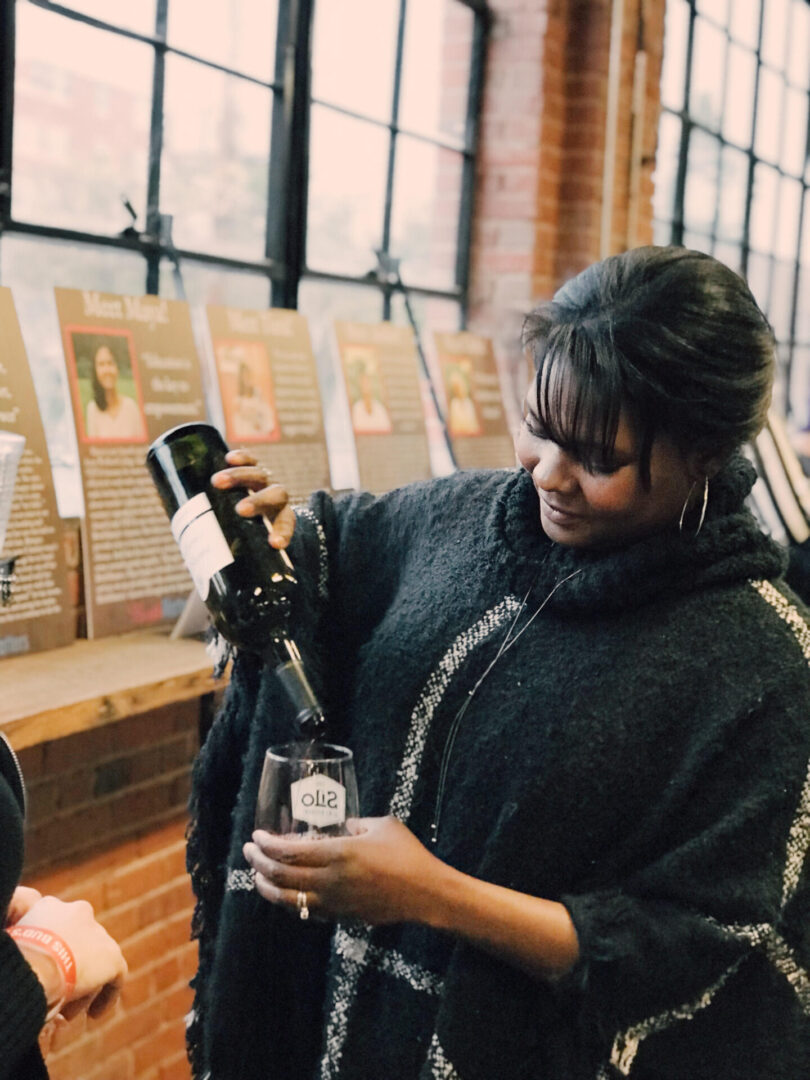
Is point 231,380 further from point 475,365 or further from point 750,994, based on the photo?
point 750,994

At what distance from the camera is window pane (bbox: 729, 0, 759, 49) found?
177 inches

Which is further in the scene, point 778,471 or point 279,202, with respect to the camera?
point 778,471

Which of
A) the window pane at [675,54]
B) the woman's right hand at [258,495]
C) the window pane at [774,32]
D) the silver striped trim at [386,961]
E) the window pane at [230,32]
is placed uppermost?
the window pane at [774,32]

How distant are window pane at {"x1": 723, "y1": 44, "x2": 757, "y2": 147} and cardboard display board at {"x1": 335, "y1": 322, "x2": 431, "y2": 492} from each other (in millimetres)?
2498

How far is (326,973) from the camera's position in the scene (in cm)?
122

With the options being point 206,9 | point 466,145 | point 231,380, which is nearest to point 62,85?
point 206,9

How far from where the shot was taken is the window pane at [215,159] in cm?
236

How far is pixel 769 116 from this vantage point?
4.93 meters

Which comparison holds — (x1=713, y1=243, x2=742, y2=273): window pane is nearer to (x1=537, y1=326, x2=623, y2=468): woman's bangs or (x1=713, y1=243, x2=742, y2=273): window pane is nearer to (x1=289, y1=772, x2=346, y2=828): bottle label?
(x1=537, y1=326, x2=623, y2=468): woman's bangs

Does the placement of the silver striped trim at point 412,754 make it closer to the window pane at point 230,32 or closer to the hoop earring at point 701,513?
the hoop earring at point 701,513

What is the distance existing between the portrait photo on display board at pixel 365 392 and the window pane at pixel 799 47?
339 cm

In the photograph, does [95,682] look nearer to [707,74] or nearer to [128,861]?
[128,861]

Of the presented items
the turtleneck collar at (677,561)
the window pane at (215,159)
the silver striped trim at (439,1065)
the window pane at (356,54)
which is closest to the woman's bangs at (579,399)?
the turtleneck collar at (677,561)

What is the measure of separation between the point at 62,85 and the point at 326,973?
63.8 inches
